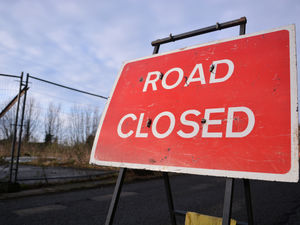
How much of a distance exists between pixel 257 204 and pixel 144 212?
7.40ft

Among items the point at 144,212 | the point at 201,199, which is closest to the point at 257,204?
the point at 201,199

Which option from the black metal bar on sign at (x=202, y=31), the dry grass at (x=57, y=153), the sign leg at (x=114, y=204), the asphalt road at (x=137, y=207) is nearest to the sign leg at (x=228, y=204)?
the sign leg at (x=114, y=204)

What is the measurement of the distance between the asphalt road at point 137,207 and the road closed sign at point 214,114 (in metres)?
2.23

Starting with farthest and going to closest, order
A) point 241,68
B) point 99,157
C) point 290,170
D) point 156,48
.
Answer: point 156,48 → point 99,157 → point 241,68 → point 290,170

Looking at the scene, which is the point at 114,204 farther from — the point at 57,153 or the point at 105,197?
the point at 57,153

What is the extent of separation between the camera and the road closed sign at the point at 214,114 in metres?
1.18

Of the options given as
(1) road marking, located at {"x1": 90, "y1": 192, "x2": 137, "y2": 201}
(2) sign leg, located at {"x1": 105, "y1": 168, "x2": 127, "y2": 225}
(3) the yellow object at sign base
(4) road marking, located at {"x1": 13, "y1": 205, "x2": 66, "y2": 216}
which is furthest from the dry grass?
(2) sign leg, located at {"x1": 105, "y1": 168, "x2": 127, "y2": 225}

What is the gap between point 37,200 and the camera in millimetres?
4668

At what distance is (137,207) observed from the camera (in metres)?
4.22

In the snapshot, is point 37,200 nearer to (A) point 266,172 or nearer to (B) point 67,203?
(B) point 67,203

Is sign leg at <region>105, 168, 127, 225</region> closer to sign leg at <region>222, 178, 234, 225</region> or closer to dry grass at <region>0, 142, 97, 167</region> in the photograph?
sign leg at <region>222, 178, 234, 225</region>

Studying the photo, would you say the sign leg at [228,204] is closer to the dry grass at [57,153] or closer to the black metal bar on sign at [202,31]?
the black metal bar on sign at [202,31]

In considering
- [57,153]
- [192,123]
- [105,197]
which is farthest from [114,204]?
[57,153]

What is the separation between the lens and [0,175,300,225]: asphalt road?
11.4ft
